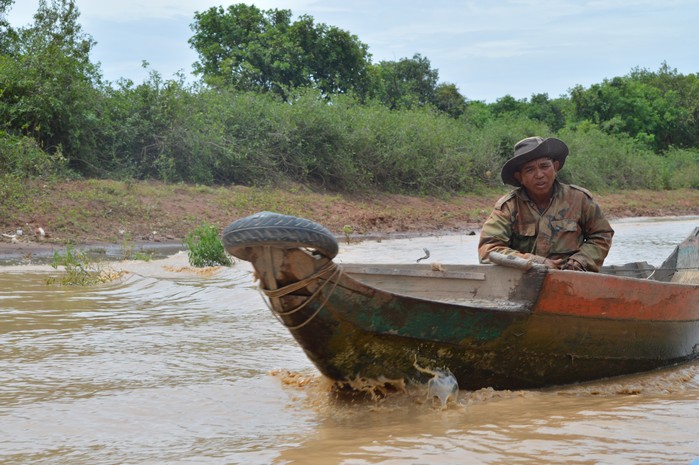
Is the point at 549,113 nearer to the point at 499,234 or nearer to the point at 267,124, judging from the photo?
the point at 267,124

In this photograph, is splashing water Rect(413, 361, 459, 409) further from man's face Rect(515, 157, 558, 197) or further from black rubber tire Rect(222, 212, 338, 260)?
man's face Rect(515, 157, 558, 197)

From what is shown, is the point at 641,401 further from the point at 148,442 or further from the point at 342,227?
the point at 342,227

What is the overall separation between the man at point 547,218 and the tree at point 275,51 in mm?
21262

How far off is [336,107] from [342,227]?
563cm

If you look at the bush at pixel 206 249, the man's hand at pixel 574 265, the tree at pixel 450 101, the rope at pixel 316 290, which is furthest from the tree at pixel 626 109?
the rope at pixel 316 290

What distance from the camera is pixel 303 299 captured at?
4082 mm

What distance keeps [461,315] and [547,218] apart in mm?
1326

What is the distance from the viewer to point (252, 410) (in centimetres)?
479

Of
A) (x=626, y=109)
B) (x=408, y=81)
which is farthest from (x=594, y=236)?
(x=626, y=109)

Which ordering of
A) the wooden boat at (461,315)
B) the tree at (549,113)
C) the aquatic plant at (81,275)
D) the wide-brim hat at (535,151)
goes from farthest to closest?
1. the tree at (549,113)
2. the aquatic plant at (81,275)
3. the wide-brim hat at (535,151)
4. the wooden boat at (461,315)

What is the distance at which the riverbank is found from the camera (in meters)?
14.0

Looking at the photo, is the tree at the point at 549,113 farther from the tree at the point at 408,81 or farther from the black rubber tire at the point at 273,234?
the black rubber tire at the point at 273,234

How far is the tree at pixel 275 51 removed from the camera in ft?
87.5

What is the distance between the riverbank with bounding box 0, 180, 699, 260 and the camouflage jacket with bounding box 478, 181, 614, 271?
797 cm
